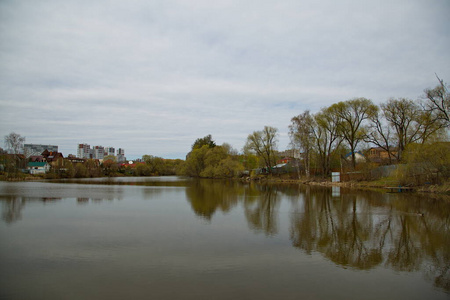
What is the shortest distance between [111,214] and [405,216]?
15.8 metres

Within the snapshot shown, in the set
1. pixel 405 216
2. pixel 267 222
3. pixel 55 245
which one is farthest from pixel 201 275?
pixel 405 216

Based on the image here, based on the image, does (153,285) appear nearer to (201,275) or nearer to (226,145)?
(201,275)

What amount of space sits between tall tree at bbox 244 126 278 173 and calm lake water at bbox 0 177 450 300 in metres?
43.7

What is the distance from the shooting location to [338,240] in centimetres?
1093

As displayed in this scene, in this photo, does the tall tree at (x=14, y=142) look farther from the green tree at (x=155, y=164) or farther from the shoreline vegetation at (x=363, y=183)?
the green tree at (x=155, y=164)

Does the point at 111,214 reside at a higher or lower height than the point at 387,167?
lower

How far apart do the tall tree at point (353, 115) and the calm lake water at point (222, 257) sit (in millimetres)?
27280

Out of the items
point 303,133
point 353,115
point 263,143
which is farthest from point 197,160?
point 353,115

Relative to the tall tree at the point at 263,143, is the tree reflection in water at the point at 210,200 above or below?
below

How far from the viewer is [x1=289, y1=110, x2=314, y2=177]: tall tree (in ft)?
152

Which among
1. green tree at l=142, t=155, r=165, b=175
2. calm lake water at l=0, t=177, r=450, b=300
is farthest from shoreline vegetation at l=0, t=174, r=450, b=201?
green tree at l=142, t=155, r=165, b=175

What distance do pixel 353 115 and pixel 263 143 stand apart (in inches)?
835

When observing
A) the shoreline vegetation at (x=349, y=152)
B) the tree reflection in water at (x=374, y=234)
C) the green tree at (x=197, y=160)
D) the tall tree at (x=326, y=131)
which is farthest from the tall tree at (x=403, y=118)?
the green tree at (x=197, y=160)

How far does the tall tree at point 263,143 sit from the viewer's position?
194 feet
